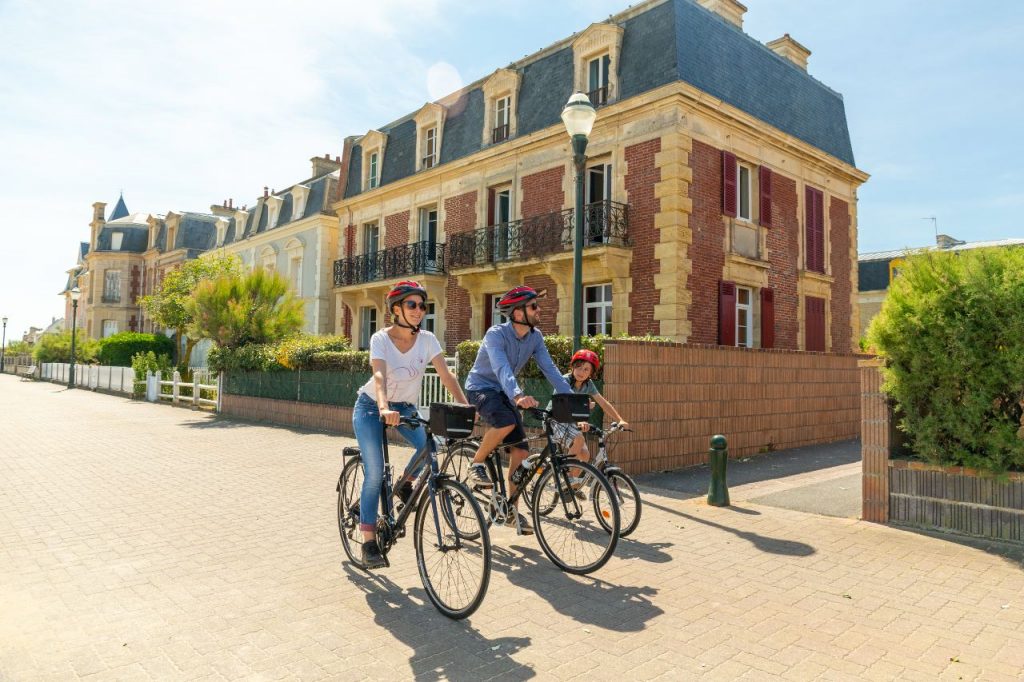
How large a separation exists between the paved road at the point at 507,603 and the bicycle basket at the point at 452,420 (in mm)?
1067

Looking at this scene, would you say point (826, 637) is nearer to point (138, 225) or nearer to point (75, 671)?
point (75, 671)

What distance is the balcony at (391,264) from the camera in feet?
64.9

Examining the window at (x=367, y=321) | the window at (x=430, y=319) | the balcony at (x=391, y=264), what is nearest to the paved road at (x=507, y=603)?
the balcony at (x=391, y=264)

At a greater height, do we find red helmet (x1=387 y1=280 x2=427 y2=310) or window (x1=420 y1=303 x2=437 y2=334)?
window (x1=420 y1=303 x2=437 y2=334)

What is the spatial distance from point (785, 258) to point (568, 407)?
46.6 ft

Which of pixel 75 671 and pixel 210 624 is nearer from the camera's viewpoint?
pixel 75 671

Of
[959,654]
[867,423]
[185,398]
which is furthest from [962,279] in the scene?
[185,398]

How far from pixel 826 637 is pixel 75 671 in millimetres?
3813

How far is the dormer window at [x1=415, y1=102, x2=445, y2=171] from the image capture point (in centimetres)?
Result: 2052

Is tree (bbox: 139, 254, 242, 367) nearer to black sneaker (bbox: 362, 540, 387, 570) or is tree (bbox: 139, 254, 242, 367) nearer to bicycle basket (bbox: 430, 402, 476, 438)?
black sneaker (bbox: 362, 540, 387, 570)

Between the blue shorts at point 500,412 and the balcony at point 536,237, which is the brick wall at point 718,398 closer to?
the blue shorts at point 500,412

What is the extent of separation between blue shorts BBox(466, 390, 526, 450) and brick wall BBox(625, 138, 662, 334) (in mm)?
9579

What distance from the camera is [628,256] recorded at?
14.8 m

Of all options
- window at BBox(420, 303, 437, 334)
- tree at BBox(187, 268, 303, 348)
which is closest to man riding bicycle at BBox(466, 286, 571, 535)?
window at BBox(420, 303, 437, 334)
